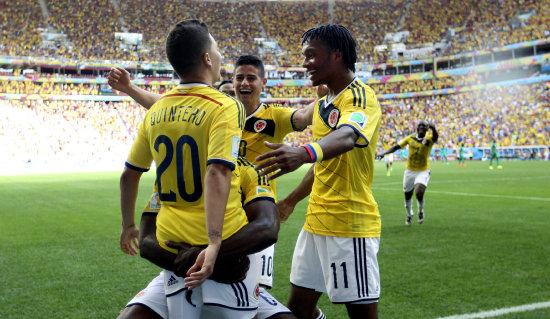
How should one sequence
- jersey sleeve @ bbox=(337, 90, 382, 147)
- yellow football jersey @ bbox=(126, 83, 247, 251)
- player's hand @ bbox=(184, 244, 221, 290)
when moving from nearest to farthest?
player's hand @ bbox=(184, 244, 221, 290), yellow football jersey @ bbox=(126, 83, 247, 251), jersey sleeve @ bbox=(337, 90, 382, 147)

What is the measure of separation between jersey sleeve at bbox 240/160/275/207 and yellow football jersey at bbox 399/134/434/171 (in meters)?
9.47

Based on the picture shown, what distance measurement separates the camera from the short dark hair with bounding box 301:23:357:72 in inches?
127

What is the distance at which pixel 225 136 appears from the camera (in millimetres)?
2164

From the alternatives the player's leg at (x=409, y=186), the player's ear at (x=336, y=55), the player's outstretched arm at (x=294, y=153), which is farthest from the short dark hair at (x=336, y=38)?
the player's leg at (x=409, y=186)

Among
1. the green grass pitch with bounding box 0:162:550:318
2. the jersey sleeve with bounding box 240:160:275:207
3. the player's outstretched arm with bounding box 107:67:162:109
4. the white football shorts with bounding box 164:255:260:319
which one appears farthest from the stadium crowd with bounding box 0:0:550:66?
the white football shorts with bounding box 164:255:260:319

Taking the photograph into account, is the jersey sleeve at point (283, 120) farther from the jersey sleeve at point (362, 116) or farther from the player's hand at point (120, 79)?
the player's hand at point (120, 79)

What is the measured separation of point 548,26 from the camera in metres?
44.8

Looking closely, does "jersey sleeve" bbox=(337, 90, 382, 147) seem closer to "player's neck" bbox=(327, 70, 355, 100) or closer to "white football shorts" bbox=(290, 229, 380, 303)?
"player's neck" bbox=(327, 70, 355, 100)

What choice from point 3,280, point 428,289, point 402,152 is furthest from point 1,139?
point 428,289

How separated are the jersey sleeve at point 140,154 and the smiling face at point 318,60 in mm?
1254

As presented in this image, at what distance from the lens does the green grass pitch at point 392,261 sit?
5129 millimetres

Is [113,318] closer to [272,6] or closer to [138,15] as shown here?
[138,15]

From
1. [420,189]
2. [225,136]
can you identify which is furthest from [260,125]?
[420,189]

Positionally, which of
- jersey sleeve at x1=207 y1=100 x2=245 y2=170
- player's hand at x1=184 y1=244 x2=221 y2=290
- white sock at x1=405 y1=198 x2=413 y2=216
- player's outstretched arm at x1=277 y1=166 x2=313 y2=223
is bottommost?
white sock at x1=405 y1=198 x2=413 y2=216
